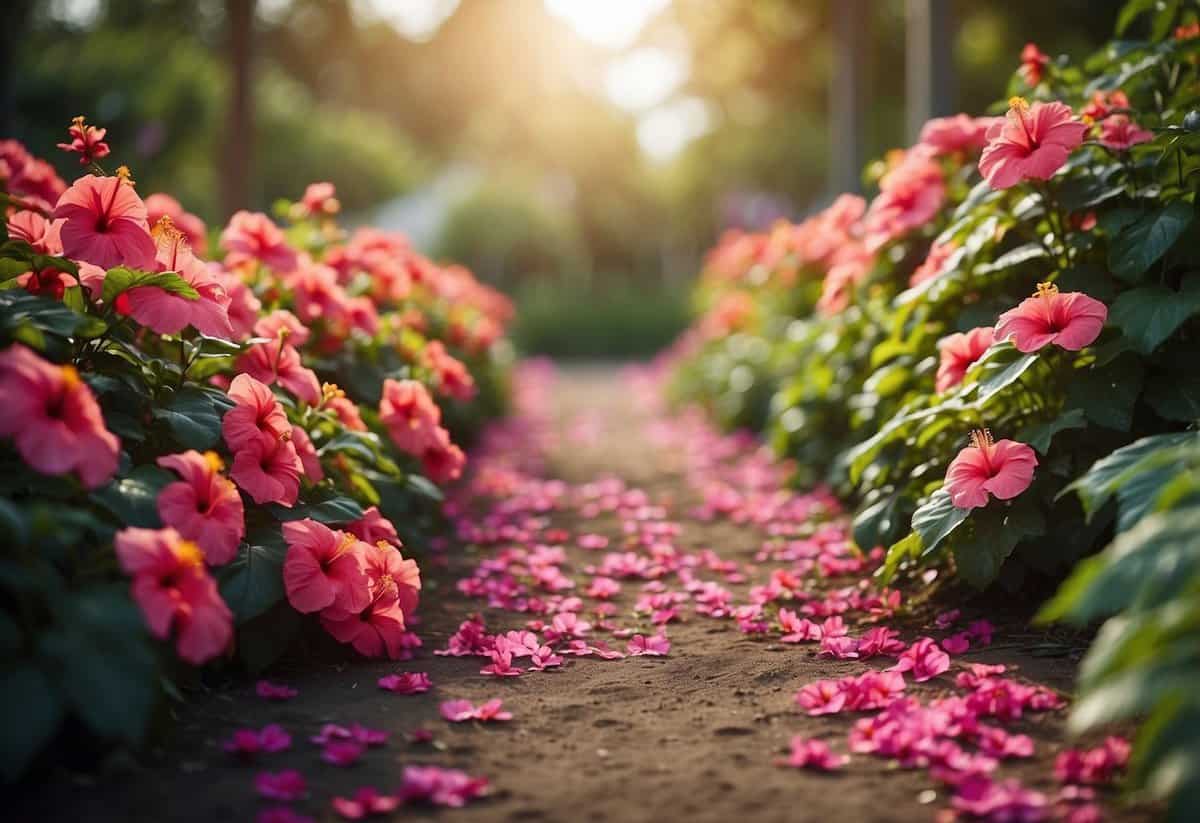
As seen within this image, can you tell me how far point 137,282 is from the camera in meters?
2.51

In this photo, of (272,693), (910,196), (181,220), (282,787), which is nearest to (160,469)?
(272,693)

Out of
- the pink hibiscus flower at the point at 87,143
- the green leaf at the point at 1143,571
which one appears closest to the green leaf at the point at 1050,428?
the green leaf at the point at 1143,571

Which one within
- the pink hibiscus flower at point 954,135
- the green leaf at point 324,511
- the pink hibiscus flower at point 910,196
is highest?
the pink hibiscus flower at point 954,135

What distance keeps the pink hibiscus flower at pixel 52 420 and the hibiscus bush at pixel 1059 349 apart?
5.39 feet

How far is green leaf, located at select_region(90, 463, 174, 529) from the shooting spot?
2.26 meters

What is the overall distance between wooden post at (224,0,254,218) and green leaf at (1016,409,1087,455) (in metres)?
5.35

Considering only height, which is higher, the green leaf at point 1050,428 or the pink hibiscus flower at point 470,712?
the green leaf at point 1050,428

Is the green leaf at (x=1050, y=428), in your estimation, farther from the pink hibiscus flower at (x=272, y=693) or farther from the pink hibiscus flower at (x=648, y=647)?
the pink hibiscus flower at (x=272, y=693)

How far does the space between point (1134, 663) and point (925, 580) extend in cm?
144

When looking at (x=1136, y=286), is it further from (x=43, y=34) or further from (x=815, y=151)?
(x=815, y=151)

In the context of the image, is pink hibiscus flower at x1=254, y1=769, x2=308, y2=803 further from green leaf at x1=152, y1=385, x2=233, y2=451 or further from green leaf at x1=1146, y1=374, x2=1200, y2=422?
green leaf at x1=1146, y1=374, x2=1200, y2=422

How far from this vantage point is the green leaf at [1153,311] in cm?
268

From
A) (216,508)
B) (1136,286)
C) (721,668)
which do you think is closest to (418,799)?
(216,508)

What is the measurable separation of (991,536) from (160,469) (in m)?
1.93
